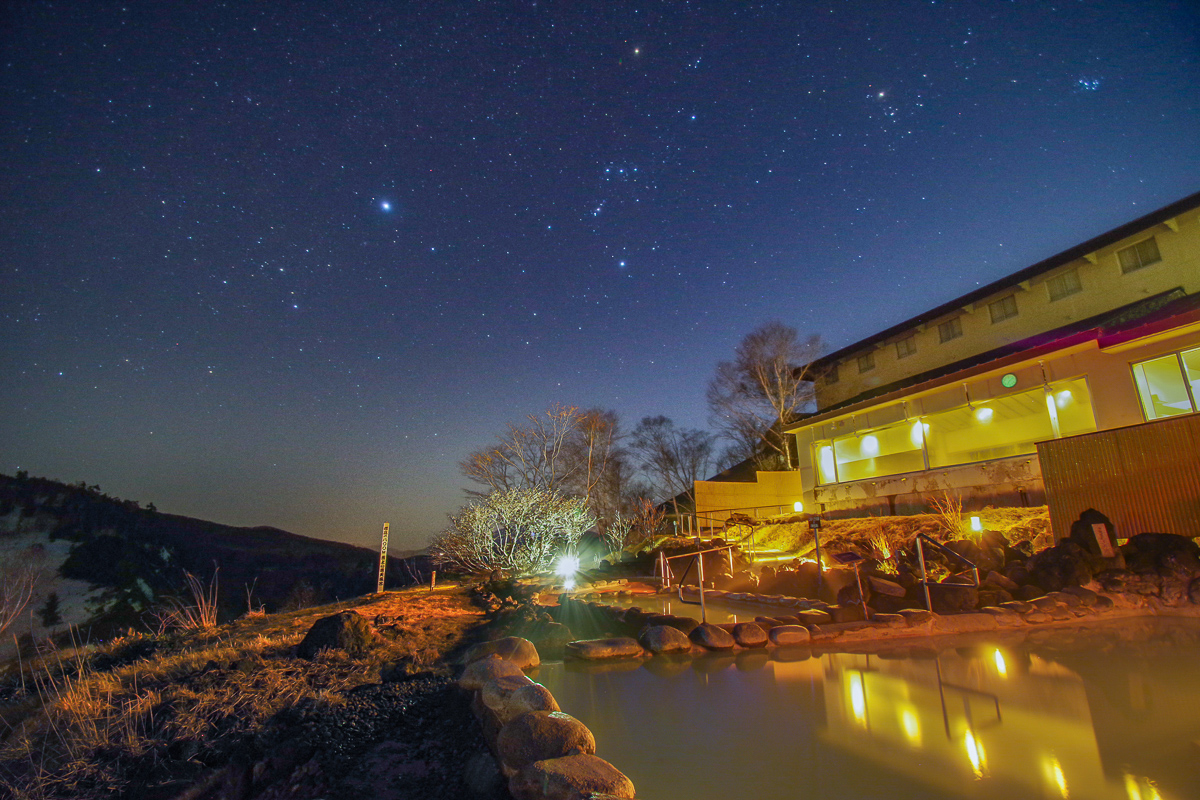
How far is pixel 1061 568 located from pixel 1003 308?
1429 cm

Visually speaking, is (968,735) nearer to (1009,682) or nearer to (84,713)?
(1009,682)

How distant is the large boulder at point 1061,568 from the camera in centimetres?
682

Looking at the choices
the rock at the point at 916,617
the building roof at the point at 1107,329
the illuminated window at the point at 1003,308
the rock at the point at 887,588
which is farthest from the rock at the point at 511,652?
the illuminated window at the point at 1003,308

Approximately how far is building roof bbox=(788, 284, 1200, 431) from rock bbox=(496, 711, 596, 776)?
37.9 ft

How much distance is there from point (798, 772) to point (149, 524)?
34.5 metres

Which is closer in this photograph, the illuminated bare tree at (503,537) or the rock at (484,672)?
the rock at (484,672)

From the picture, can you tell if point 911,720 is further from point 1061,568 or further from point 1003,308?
point 1003,308

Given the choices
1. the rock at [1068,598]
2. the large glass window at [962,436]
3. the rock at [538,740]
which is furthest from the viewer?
the large glass window at [962,436]

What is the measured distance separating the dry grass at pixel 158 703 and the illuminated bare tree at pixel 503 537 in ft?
23.0

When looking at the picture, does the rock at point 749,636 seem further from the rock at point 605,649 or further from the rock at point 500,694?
the rock at point 500,694

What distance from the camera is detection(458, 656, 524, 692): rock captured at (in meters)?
4.26

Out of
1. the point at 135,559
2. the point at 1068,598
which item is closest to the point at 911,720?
the point at 1068,598

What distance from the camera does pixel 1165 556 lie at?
6797 mm

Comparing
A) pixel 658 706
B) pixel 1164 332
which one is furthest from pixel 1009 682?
pixel 1164 332
